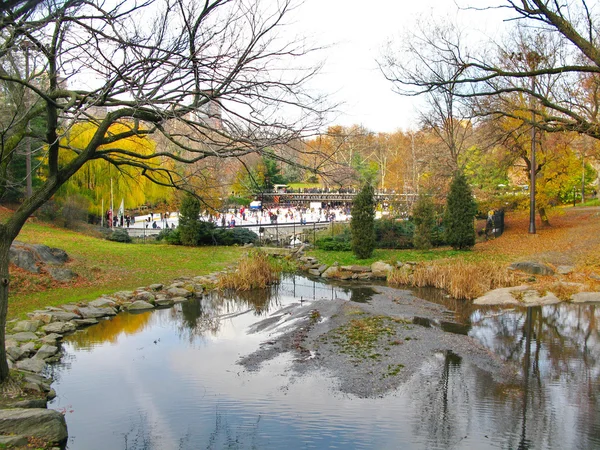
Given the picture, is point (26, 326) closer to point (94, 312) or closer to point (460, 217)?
point (94, 312)

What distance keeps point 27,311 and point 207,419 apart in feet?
22.2

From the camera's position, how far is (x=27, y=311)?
37.5ft

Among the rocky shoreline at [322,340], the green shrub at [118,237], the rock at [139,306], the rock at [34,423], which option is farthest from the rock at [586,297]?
the green shrub at [118,237]

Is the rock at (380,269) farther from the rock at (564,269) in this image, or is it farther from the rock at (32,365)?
the rock at (32,365)

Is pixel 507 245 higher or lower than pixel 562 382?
higher

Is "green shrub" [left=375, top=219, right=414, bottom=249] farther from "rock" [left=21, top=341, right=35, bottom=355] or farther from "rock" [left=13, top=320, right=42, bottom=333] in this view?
"rock" [left=21, top=341, right=35, bottom=355]

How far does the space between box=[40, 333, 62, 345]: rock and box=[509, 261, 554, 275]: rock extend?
13854 millimetres

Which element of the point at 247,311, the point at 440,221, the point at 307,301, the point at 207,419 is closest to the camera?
the point at 207,419

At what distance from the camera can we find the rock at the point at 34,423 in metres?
5.38

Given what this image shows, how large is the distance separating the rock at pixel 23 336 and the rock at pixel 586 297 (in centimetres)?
1345

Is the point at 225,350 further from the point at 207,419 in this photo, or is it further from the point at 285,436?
the point at 285,436

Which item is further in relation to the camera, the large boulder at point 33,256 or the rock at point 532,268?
the rock at point 532,268

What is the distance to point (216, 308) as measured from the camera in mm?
13711

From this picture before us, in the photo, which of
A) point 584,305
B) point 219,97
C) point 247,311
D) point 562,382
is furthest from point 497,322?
point 219,97
